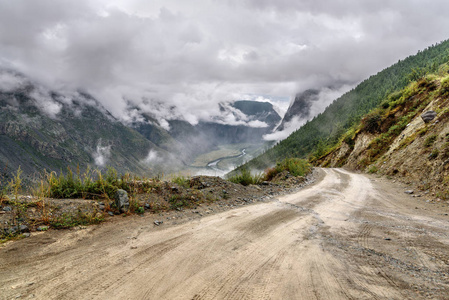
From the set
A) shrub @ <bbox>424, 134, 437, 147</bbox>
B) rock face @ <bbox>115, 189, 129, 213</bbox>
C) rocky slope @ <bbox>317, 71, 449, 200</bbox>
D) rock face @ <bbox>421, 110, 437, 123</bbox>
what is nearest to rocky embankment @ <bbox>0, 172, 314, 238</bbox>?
rock face @ <bbox>115, 189, 129, 213</bbox>

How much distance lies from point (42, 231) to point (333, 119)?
5966 inches

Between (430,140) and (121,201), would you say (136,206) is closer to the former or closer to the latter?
(121,201)

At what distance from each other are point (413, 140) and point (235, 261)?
2141 cm

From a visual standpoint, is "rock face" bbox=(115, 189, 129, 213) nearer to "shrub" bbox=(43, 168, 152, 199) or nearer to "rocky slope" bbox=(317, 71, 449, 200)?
"shrub" bbox=(43, 168, 152, 199)

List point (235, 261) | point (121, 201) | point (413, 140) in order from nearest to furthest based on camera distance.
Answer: point (235, 261)
point (121, 201)
point (413, 140)

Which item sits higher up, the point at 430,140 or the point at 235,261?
the point at 430,140

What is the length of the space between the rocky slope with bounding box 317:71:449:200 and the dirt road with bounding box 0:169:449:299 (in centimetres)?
753

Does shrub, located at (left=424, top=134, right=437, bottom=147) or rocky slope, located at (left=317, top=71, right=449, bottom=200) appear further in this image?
shrub, located at (left=424, top=134, right=437, bottom=147)

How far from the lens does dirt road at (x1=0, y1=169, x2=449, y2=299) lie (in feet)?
10.1

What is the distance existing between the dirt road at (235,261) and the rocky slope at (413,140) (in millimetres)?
7527

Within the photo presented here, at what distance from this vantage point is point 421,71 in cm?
3161

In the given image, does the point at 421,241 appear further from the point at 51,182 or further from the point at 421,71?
the point at 421,71

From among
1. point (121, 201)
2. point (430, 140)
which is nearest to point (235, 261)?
point (121, 201)

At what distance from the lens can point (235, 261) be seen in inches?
154
